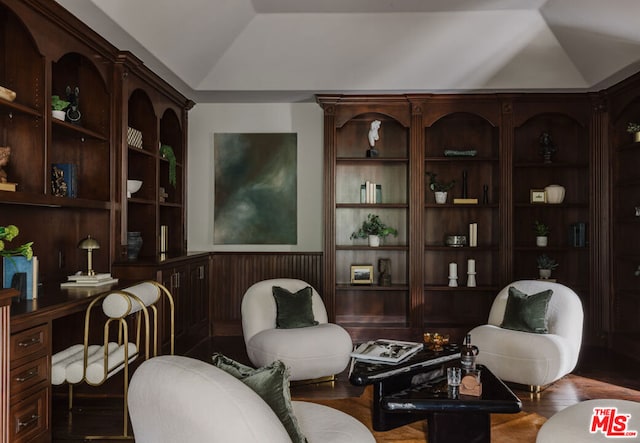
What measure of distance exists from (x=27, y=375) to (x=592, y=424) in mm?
2838

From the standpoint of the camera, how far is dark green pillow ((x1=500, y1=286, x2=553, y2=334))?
169 inches

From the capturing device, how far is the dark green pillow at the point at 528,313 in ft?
14.1

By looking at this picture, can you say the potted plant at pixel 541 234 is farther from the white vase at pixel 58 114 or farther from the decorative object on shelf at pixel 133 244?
the white vase at pixel 58 114

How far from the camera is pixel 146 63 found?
190 inches

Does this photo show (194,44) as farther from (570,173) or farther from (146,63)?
(570,173)

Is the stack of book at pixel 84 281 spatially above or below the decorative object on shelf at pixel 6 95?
below

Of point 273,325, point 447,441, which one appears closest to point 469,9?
point 273,325

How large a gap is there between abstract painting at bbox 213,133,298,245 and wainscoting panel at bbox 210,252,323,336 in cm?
26

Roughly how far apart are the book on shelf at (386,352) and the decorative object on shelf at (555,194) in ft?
10.5

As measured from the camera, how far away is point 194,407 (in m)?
1.65

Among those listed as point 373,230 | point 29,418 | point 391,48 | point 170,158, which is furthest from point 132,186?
point 391,48

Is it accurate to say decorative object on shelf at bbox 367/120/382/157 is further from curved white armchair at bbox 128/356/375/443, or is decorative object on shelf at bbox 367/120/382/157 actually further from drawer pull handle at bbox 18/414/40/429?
curved white armchair at bbox 128/356/375/443

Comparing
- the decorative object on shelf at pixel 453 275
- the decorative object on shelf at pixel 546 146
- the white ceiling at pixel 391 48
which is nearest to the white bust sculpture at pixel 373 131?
the white ceiling at pixel 391 48

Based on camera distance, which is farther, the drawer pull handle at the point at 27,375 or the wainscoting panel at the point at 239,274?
the wainscoting panel at the point at 239,274
